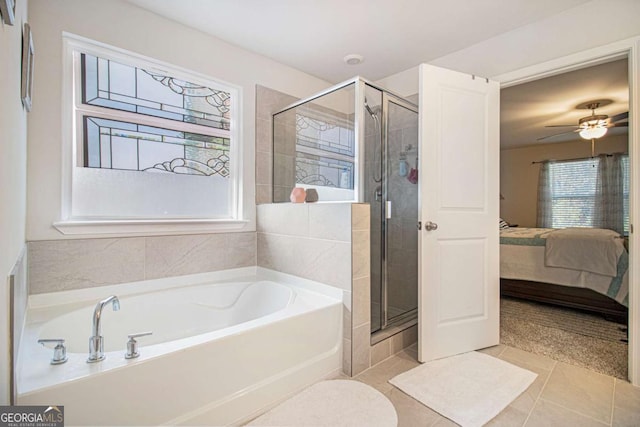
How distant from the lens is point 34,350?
1233 millimetres

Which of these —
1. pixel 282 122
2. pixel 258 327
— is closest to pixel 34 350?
pixel 258 327

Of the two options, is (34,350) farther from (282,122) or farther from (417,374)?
(282,122)

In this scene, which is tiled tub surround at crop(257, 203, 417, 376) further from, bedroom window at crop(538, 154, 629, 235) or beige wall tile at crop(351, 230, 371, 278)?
bedroom window at crop(538, 154, 629, 235)

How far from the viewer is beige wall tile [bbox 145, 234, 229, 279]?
2.14 meters

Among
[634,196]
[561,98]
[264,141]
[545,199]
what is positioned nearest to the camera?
[634,196]

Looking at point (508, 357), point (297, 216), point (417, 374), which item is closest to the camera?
point (417, 374)

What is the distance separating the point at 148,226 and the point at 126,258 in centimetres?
26

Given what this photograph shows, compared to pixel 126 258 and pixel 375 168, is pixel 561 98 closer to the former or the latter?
pixel 375 168

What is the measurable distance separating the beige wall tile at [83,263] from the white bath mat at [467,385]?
6.30ft

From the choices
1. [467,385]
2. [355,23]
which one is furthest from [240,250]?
[355,23]

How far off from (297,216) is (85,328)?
4.86ft

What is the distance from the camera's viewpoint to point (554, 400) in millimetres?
1638

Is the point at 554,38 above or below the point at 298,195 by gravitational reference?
above

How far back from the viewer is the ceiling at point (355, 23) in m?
2.02
